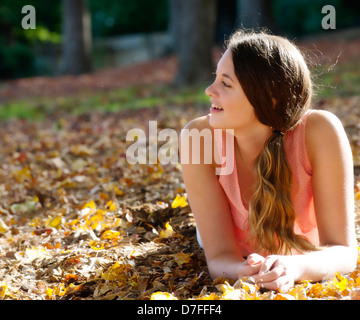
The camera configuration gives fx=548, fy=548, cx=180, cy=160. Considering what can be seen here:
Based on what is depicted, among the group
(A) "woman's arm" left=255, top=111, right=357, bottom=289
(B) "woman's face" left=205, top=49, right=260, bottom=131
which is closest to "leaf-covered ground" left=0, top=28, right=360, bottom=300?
(A) "woman's arm" left=255, top=111, right=357, bottom=289

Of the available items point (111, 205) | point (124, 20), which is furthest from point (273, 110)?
point (124, 20)

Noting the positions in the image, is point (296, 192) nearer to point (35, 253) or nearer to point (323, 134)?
point (323, 134)

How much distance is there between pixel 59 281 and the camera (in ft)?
9.48

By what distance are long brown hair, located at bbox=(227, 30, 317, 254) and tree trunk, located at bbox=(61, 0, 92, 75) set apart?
53.0ft

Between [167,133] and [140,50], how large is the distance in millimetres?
21528

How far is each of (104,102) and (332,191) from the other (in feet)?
31.4

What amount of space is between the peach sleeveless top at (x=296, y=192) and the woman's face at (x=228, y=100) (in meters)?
0.25

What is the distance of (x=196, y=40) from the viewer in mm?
11672

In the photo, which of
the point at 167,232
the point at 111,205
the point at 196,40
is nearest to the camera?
the point at 167,232

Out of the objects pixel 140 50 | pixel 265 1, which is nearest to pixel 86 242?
pixel 265 1

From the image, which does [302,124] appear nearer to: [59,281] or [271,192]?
[271,192]

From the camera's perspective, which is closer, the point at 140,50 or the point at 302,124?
the point at 302,124

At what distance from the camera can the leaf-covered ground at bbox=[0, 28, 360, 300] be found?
2686 mm

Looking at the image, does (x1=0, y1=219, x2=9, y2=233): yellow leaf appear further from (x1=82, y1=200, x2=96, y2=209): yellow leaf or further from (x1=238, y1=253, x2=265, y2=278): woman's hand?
(x1=238, y1=253, x2=265, y2=278): woman's hand
